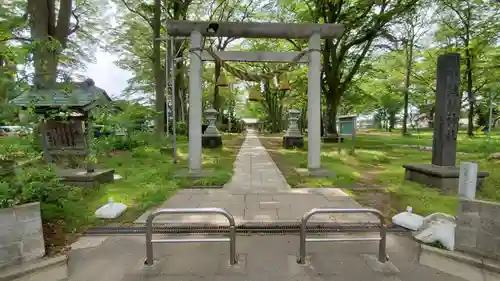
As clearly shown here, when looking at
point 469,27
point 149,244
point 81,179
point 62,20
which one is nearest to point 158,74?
point 62,20

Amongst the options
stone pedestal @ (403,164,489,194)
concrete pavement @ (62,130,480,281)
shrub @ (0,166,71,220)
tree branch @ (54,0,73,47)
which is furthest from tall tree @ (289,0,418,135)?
shrub @ (0,166,71,220)

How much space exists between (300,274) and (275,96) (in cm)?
3366

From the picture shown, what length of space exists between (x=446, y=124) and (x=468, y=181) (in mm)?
3486

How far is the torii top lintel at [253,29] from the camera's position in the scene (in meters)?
7.04

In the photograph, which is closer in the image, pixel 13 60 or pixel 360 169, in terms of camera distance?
pixel 13 60

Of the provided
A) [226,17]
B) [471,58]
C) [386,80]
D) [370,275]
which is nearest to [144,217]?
[370,275]

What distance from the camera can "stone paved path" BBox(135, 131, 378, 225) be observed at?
431 cm

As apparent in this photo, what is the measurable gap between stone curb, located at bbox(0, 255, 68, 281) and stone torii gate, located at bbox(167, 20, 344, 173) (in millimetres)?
4367

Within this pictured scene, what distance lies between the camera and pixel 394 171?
8438mm

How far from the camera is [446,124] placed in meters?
6.29

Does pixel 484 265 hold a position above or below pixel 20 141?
below

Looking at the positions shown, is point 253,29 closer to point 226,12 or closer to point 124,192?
point 124,192

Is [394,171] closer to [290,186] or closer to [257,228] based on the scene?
[290,186]

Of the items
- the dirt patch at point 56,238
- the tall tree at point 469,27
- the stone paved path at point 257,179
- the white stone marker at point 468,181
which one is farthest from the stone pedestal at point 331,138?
the dirt patch at point 56,238
